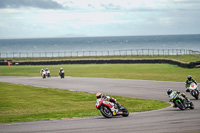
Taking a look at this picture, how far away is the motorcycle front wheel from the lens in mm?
17234

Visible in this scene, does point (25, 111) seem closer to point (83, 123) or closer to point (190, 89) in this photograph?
point (83, 123)

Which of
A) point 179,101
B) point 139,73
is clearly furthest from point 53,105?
point 139,73

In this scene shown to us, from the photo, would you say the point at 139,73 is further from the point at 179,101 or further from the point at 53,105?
the point at 179,101

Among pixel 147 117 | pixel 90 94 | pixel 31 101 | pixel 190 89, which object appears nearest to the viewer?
pixel 147 117

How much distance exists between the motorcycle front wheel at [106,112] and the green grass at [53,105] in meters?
1.81

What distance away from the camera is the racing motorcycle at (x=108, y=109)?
674 inches

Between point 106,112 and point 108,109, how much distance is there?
18cm

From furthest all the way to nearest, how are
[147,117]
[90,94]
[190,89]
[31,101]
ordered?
[90,94]
[31,101]
[190,89]
[147,117]

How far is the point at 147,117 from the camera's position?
17188mm

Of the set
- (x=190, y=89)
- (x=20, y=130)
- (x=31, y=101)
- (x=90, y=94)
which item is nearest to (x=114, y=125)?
(x=20, y=130)

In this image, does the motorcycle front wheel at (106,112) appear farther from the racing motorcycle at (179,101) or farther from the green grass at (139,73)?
the green grass at (139,73)

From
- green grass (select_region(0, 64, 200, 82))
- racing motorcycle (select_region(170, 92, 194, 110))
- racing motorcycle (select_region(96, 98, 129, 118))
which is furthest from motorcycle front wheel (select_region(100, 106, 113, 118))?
green grass (select_region(0, 64, 200, 82))

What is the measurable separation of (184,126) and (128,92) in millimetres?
15682

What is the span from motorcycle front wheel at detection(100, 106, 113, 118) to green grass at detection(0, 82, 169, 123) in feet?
5.94
